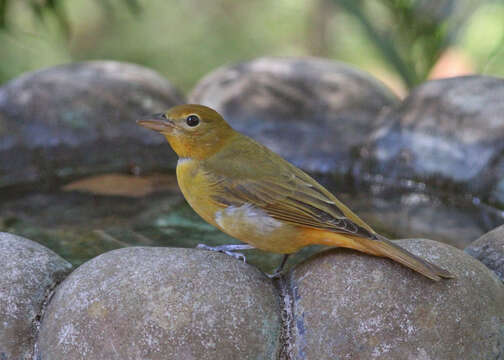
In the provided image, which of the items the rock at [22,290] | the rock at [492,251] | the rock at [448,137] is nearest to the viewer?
the rock at [22,290]

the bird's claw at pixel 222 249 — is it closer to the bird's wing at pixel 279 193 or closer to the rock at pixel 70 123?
the bird's wing at pixel 279 193

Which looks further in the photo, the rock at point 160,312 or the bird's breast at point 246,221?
the bird's breast at point 246,221

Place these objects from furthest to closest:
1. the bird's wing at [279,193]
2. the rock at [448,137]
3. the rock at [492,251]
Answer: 1. the rock at [448,137]
2. the rock at [492,251]
3. the bird's wing at [279,193]

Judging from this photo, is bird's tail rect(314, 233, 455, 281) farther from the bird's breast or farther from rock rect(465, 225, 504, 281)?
rock rect(465, 225, 504, 281)

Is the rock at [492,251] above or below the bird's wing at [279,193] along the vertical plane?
below

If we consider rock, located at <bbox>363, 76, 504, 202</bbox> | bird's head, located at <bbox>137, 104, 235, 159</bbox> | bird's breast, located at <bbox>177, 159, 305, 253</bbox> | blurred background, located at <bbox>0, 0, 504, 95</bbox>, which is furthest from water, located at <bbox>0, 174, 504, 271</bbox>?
blurred background, located at <bbox>0, 0, 504, 95</bbox>

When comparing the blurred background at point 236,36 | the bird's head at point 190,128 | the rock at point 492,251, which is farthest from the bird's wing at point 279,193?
the blurred background at point 236,36

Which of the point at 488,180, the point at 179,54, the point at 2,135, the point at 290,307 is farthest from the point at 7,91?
the point at 179,54

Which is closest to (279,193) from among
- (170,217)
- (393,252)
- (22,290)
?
(393,252)

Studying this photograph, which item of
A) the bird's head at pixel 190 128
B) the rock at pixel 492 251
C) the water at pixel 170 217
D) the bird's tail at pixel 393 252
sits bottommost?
the water at pixel 170 217
